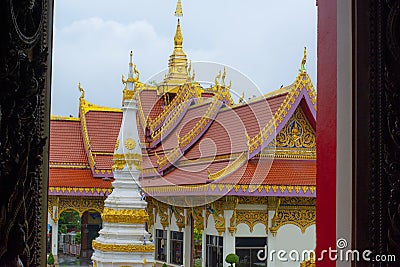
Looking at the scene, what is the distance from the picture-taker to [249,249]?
7.41 m

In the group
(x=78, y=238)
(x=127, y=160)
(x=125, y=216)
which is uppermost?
(x=127, y=160)

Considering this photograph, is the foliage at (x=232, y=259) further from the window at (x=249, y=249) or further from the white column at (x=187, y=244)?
the white column at (x=187, y=244)

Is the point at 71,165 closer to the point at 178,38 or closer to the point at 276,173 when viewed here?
the point at 178,38

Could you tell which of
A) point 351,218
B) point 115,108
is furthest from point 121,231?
point 351,218

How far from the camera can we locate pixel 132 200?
746 centimetres

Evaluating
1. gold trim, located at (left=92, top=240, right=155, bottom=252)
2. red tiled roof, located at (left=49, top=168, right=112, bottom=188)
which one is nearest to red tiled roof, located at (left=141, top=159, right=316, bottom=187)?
gold trim, located at (left=92, top=240, right=155, bottom=252)

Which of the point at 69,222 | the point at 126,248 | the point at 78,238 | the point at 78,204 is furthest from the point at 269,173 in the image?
the point at 69,222

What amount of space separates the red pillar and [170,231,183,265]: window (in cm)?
665

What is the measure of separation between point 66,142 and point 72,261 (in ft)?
5.89

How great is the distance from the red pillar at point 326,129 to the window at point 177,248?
6.65 m

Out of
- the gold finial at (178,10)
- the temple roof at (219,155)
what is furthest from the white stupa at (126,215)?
the gold finial at (178,10)

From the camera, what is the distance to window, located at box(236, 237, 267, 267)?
730 cm

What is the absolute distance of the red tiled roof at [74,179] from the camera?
978 cm

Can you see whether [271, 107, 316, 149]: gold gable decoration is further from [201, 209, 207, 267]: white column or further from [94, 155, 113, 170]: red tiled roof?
[94, 155, 113, 170]: red tiled roof
